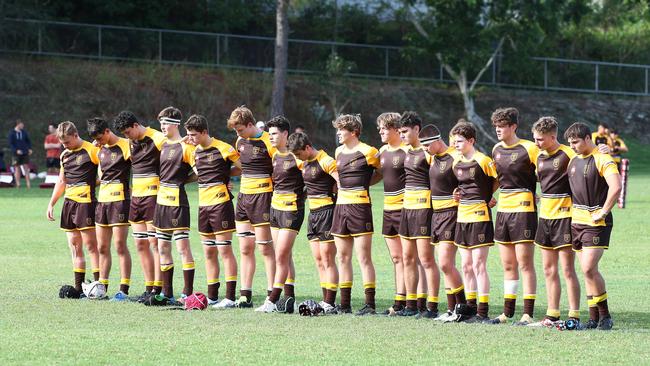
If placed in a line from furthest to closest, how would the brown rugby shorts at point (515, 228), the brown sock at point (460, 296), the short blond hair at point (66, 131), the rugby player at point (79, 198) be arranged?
the rugby player at point (79, 198) → the short blond hair at point (66, 131) → the brown sock at point (460, 296) → the brown rugby shorts at point (515, 228)

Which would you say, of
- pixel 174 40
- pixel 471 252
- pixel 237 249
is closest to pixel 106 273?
pixel 471 252

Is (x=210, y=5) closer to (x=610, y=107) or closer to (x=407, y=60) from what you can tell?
(x=407, y=60)

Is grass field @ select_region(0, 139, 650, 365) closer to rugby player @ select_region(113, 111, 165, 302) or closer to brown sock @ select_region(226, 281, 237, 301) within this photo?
brown sock @ select_region(226, 281, 237, 301)

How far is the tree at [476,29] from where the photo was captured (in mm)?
46531

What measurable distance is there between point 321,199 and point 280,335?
236 cm

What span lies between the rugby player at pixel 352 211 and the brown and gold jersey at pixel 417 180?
45 centimetres

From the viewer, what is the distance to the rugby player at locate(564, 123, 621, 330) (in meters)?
11.2

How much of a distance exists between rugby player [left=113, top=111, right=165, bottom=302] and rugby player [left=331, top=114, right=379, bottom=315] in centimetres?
217

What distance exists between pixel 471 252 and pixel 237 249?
7757 millimetres

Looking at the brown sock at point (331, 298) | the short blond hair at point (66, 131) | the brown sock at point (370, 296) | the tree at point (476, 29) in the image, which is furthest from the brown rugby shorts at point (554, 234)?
the tree at point (476, 29)

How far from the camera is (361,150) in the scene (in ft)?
41.8

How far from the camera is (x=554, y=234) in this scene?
1146 centimetres

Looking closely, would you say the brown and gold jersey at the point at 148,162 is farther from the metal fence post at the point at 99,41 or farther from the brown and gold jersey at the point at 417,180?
the metal fence post at the point at 99,41

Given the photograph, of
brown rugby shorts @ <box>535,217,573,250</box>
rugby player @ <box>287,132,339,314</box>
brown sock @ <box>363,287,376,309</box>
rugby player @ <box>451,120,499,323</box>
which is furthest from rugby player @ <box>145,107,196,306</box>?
brown rugby shorts @ <box>535,217,573,250</box>
